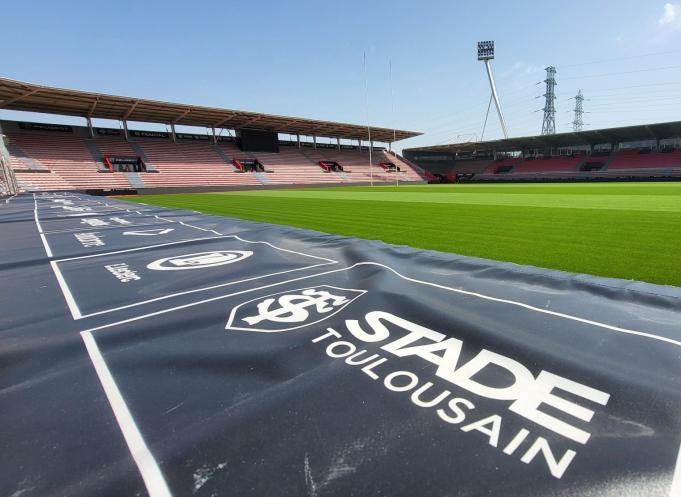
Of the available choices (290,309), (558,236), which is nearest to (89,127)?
(290,309)

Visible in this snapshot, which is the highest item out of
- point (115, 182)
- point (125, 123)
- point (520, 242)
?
point (125, 123)

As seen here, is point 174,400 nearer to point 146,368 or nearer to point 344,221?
point 146,368

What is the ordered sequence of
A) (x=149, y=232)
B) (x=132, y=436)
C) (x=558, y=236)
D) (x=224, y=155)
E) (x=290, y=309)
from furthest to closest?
(x=224, y=155)
(x=149, y=232)
(x=558, y=236)
(x=290, y=309)
(x=132, y=436)

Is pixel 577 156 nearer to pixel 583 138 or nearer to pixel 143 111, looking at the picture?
pixel 583 138

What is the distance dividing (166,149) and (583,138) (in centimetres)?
4685

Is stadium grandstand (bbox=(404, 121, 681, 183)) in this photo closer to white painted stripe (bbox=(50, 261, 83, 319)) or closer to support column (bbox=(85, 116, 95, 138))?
white painted stripe (bbox=(50, 261, 83, 319))

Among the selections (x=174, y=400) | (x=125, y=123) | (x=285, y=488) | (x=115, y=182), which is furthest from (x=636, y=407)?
(x=125, y=123)

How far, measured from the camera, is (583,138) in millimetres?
37375

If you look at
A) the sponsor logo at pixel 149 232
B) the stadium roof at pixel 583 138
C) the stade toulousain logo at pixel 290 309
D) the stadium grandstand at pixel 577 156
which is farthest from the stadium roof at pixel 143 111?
the stade toulousain logo at pixel 290 309

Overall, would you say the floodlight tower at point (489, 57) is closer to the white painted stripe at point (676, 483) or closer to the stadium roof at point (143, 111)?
the stadium roof at point (143, 111)

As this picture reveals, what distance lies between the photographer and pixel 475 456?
0.98 metres

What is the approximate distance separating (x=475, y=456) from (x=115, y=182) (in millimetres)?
33748

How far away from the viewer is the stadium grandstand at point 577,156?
33.7 m

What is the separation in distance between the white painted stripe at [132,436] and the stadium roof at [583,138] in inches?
1704
